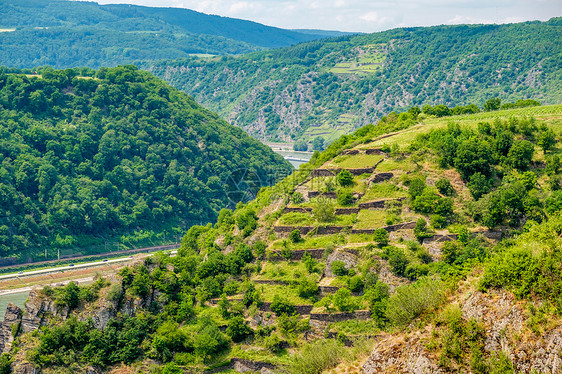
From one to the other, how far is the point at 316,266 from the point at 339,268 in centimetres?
301

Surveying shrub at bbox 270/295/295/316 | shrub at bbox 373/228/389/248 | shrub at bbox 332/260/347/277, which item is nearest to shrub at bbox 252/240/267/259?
shrub at bbox 270/295/295/316

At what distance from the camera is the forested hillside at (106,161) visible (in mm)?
129875

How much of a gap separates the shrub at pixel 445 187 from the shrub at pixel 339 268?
1316cm

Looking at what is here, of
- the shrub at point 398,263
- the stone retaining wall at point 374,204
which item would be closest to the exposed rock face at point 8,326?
the shrub at point 398,263

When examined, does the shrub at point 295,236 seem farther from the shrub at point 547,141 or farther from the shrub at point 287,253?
the shrub at point 547,141

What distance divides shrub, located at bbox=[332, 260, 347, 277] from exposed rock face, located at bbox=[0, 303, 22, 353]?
29048mm

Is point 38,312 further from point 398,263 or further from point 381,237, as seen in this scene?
point 398,263

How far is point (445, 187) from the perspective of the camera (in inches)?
2623

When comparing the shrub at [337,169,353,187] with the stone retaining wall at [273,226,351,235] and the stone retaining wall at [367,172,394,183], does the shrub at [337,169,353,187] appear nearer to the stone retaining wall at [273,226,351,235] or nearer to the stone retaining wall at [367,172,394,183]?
the stone retaining wall at [367,172,394,183]

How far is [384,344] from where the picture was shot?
33.5 metres

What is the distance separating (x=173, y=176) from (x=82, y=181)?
2115 centimetres

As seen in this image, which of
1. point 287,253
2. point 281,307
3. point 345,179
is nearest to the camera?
point 281,307

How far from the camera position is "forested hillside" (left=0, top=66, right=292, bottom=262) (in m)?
130

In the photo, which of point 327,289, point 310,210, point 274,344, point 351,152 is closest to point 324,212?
point 310,210
